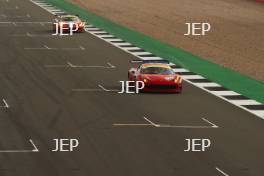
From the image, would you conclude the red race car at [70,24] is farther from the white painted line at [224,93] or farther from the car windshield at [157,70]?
the white painted line at [224,93]

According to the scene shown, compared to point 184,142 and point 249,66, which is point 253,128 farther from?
point 249,66

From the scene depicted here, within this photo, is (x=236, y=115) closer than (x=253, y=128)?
No

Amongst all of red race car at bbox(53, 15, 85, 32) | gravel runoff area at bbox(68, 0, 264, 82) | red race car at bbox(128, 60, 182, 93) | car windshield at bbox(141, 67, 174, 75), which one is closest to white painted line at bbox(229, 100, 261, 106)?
red race car at bbox(128, 60, 182, 93)

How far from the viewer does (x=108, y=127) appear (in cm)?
2972

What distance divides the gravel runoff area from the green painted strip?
0.77 metres

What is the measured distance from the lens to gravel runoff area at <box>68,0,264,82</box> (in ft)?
170

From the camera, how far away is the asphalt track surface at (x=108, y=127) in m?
24.1

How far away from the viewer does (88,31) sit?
6569cm

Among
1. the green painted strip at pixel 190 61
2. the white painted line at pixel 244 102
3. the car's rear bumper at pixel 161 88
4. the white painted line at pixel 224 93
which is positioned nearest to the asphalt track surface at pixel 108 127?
the car's rear bumper at pixel 161 88

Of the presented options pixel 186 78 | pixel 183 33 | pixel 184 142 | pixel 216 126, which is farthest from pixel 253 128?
pixel 183 33

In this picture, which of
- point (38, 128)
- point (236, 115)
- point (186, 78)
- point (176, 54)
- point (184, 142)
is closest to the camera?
point (184, 142)

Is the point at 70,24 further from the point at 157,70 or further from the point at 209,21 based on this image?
the point at 157,70

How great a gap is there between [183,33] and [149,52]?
10598 mm

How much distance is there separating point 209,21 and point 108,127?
43.0 meters
